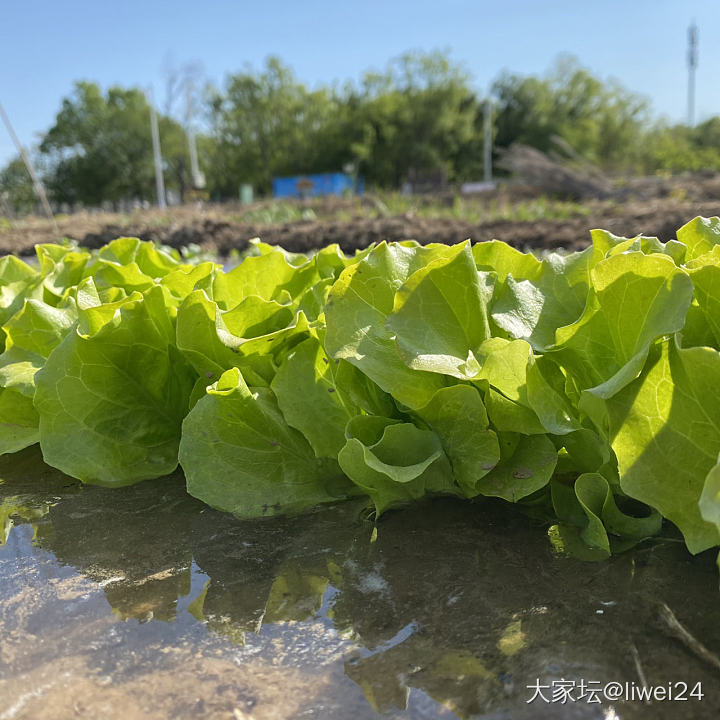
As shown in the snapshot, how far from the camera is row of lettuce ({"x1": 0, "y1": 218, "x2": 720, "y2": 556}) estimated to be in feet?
3.52

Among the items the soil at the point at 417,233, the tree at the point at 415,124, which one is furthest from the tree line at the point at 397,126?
the soil at the point at 417,233

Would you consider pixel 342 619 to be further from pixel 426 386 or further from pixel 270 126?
pixel 270 126

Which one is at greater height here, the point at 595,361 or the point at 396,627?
the point at 595,361

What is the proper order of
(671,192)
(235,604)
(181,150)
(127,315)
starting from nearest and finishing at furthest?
1. (235,604)
2. (127,315)
3. (671,192)
4. (181,150)

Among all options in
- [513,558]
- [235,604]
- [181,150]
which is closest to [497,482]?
[513,558]

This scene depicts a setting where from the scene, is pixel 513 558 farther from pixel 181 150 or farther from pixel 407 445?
pixel 181 150

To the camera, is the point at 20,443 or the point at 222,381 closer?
the point at 222,381

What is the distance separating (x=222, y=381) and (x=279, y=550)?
35 centimetres

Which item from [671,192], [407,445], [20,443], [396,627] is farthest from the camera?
[671,192]

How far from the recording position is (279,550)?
4.50 feet

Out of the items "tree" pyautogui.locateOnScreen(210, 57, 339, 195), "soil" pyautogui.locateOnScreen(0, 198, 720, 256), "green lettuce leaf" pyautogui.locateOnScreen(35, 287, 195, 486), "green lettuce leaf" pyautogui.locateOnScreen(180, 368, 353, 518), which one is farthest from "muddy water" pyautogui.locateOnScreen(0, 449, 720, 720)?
"tree" pyautogui.locateOnScreen(210, 57, 339, 195)

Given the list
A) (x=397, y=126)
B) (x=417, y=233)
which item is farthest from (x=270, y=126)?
(x=417, y=233)

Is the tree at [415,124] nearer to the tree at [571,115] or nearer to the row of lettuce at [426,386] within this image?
the tree at [571,115]

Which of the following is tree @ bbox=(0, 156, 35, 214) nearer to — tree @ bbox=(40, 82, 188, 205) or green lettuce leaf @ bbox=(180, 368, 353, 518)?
tree @ bbox=(40, 82, 188, 205)
